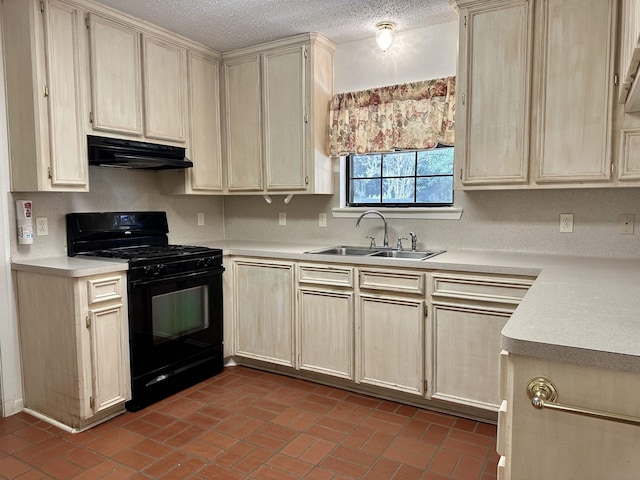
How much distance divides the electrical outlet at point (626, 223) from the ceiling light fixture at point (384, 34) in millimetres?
1839

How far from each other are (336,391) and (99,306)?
1590 millimetres

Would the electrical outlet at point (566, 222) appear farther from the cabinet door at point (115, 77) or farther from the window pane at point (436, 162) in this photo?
the cabinet door at point (115, 77)

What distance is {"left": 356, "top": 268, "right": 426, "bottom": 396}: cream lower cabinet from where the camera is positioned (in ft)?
8.89

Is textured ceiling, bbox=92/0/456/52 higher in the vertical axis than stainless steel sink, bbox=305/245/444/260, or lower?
higher

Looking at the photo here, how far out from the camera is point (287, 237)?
12.8ft

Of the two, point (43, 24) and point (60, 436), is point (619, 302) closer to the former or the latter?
point (60, 436)

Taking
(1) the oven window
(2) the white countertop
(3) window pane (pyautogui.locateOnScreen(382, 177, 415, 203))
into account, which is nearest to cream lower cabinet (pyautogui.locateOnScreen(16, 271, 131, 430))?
(2) the white countertop

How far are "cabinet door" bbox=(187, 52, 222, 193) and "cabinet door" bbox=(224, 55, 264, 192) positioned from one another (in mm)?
86

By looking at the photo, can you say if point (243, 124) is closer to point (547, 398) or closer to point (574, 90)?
point (574, 90)

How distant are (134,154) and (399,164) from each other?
1903mm

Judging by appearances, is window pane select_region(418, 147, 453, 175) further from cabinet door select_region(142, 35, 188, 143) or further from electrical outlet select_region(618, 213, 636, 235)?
cabinet door select_region(142, 35, 188, 143)

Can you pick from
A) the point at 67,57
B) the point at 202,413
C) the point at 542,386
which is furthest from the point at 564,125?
the point at 67,57

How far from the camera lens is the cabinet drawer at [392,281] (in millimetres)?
2682

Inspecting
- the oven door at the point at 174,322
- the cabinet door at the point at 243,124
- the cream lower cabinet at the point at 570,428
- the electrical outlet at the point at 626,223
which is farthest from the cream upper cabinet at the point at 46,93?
the electrical outlet at the point at 626,223
